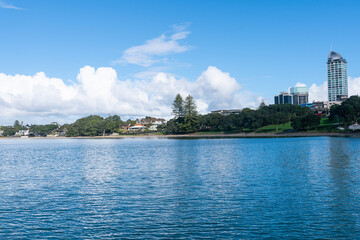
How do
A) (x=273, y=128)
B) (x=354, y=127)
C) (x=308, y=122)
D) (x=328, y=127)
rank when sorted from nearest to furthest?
(x=354, y=127), (x=308, y=122), (x=328, y=127), (x=273, y=128)

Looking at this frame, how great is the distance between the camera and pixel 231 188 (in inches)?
1078

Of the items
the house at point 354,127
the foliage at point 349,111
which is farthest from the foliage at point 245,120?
the house at point 354,127

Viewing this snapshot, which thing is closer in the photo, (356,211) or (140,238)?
(140,238)

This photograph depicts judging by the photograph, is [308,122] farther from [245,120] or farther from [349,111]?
[245,120]

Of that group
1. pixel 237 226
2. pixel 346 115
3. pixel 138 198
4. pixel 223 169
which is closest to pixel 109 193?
pixel 138 198

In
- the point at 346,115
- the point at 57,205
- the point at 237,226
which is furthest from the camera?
the point at 346,115

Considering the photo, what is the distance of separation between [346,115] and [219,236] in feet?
411

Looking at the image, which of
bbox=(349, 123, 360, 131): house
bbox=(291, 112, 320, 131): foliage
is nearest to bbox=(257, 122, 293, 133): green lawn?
bbox=(291, 112, 320, 131): foliage

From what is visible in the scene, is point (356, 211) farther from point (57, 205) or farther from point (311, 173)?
point (57, 205)

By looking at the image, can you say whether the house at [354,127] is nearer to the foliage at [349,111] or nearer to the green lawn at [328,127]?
the foliage at [349,111]

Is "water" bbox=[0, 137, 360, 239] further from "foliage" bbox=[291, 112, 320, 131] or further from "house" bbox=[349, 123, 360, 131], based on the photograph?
"foliage" bbox=[291, 112, 320, 131]

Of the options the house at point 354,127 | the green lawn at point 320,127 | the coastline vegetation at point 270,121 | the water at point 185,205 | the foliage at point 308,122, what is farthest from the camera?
the green lawn at point 320,127

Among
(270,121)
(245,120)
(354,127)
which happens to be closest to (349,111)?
(354,127)

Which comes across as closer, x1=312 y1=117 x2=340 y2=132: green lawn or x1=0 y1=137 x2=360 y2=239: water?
x1=0 y1=137 x2=360 y2=239: water
